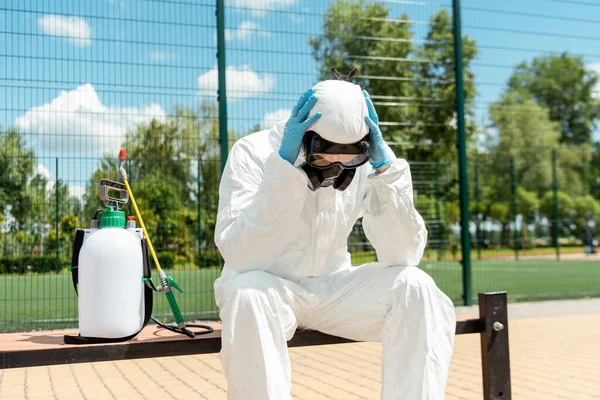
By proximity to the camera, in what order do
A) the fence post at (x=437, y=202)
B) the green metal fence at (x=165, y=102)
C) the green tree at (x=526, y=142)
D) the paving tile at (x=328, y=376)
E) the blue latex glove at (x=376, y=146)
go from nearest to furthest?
the blue latex glove at (x=376, y=146)
the paving tile at (x=328, y=376)
the green metal fence at (x=165, y=102)
the fence post at (x=437, y=202)
the green tree at (x=526, y=142)

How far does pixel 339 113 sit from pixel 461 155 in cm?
539

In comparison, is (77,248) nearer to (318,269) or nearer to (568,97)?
(318,269)

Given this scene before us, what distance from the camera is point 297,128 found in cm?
199

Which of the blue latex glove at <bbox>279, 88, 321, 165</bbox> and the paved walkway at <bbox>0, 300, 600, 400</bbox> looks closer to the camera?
the blue latex glove at <bbox>279, 88, 321, 165</bbox>

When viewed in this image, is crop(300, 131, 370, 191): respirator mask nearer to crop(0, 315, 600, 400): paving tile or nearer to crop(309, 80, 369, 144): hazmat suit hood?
crop(309, 80, 369, 144): hazmat suit hood

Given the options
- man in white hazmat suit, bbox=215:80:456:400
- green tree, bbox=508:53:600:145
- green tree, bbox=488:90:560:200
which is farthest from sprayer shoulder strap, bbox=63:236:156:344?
green tree, bbox=508:53:600:145

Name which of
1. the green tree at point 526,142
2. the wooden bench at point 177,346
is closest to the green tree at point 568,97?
the green tree at point 526,142

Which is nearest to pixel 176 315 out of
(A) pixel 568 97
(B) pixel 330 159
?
(B) pixel 330 159

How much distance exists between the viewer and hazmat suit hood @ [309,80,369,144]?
6.48 ft

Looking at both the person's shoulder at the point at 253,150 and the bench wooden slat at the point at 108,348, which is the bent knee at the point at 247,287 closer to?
the bench wooden slat at the point at 108,348

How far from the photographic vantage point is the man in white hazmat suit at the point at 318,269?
6.33 feet

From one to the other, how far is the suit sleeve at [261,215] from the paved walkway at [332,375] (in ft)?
5.01

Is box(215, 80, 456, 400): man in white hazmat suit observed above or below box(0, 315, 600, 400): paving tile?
above

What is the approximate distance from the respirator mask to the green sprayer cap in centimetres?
72
